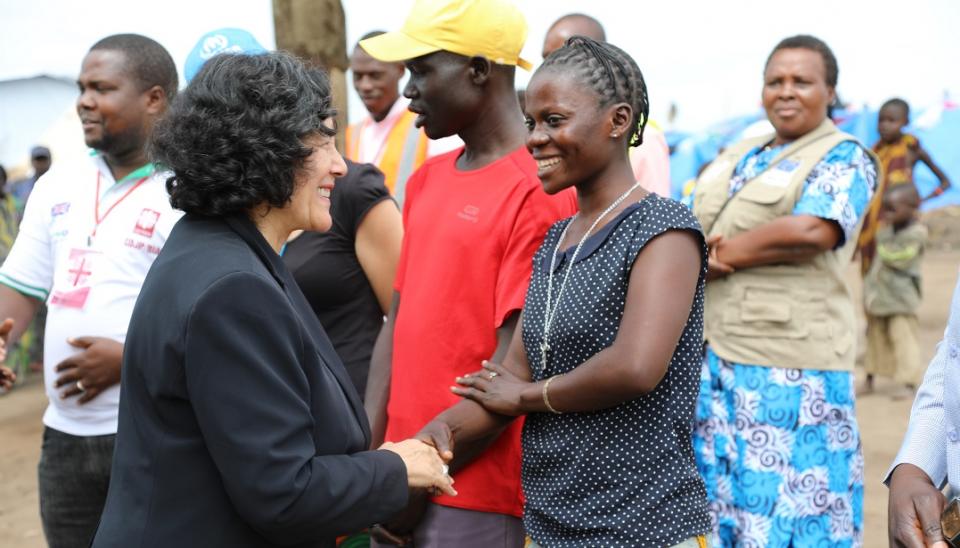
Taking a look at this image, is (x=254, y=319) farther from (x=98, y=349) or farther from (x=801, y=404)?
(x=801, y=404)

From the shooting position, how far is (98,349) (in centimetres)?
309

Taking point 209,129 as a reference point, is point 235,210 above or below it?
below

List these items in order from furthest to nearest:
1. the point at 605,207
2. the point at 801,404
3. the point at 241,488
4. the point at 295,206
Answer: the point at 801,404 → the point at 605,207 → the point at 295,206 → the point at 241,488

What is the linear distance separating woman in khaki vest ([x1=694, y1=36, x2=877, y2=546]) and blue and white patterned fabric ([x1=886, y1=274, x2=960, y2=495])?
133 centimetres

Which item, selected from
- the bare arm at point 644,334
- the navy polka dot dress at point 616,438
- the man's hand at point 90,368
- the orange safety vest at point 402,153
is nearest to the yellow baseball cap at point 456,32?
the navy polka dot dress at point 616,438

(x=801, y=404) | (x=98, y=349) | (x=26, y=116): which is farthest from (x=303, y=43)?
(x=26, y=116)

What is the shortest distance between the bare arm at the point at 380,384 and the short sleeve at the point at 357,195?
375mm

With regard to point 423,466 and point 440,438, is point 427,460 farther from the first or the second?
point 440,438

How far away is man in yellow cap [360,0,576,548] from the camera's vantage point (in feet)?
8.56

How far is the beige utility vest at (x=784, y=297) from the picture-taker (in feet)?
11.8

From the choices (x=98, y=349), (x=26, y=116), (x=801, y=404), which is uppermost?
(x=98, y=349)

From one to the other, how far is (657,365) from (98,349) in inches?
71.9

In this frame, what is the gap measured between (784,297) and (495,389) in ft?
5.41

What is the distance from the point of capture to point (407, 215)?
2998 millimetres
